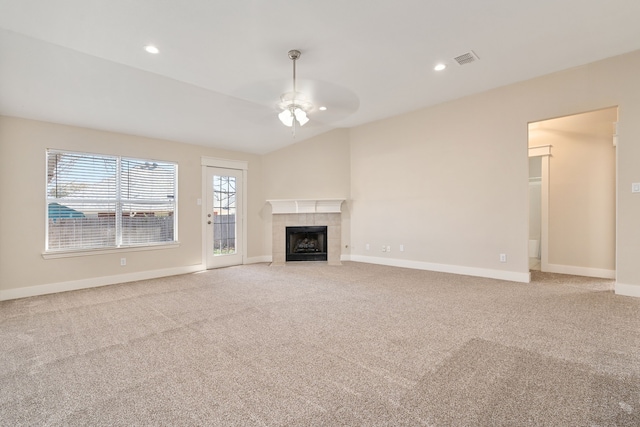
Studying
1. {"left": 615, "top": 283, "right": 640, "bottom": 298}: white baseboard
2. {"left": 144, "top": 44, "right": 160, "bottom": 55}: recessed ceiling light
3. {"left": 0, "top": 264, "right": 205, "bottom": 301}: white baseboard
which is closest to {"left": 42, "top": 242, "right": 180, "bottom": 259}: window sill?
{"left": 0, "top": 264, "right": 205, "bottom": 301}: white baseboard

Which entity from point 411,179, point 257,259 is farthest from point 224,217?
point 411,179

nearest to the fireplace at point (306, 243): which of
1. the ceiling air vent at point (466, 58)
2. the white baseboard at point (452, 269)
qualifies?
the white baseboard at point (452, 269)

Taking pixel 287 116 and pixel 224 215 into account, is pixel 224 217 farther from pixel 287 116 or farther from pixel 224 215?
pixel 287 116

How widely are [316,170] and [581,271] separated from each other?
16.7ft

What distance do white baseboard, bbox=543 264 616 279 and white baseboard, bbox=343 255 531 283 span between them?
119 cm

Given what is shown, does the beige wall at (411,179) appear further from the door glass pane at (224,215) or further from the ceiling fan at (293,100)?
the ceiling fan at (293,100)

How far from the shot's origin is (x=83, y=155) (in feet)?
14.2

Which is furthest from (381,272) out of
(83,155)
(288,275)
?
(83,155)

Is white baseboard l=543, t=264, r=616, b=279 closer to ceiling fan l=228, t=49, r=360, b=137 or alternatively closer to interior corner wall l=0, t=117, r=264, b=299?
ceiling fan l=228, t=49, r=360, b=137

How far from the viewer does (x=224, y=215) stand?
5977 mm

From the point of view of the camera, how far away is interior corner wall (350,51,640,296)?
362 centimetres

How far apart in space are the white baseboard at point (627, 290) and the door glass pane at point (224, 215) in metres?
6.14

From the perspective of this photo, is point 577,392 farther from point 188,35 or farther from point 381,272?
point 188,35

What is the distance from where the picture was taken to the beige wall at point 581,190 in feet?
14.8
